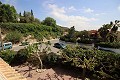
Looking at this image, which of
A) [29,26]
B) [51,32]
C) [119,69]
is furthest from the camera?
[51,32]

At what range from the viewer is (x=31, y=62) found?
20578 mm

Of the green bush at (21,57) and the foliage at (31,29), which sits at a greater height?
the foliage at (31,29)

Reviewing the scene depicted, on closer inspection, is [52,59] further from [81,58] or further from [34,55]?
[81,58]

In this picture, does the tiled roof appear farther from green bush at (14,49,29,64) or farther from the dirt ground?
green bush at (14,49,29,64)

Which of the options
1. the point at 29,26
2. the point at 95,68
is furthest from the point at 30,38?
the point at 95,68

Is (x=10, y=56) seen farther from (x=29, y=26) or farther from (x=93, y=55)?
(x=29, y=26)

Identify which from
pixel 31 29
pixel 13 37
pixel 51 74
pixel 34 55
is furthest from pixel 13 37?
pixel 51 74

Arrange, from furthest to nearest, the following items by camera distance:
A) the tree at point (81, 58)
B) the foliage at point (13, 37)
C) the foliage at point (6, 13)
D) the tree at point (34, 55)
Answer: the foliage at point (6, 13)
the foliage at point (13, 37)
the tree at point (34, 55)
the tree at point (81, 58)

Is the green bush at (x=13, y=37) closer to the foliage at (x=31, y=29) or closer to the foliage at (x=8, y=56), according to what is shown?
the foliage at (x=31, y=29)

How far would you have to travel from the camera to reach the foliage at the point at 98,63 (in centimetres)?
1502

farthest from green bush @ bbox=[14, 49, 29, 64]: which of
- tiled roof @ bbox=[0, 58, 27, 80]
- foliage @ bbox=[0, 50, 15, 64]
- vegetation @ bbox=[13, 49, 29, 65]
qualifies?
tiled roof @ bbox=[0, 58, 27, 80]

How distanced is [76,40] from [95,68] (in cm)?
2347

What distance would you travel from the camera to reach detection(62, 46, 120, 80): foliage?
1502 centimetres

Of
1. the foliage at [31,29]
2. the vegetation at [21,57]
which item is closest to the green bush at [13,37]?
the foliage at [31,29]
